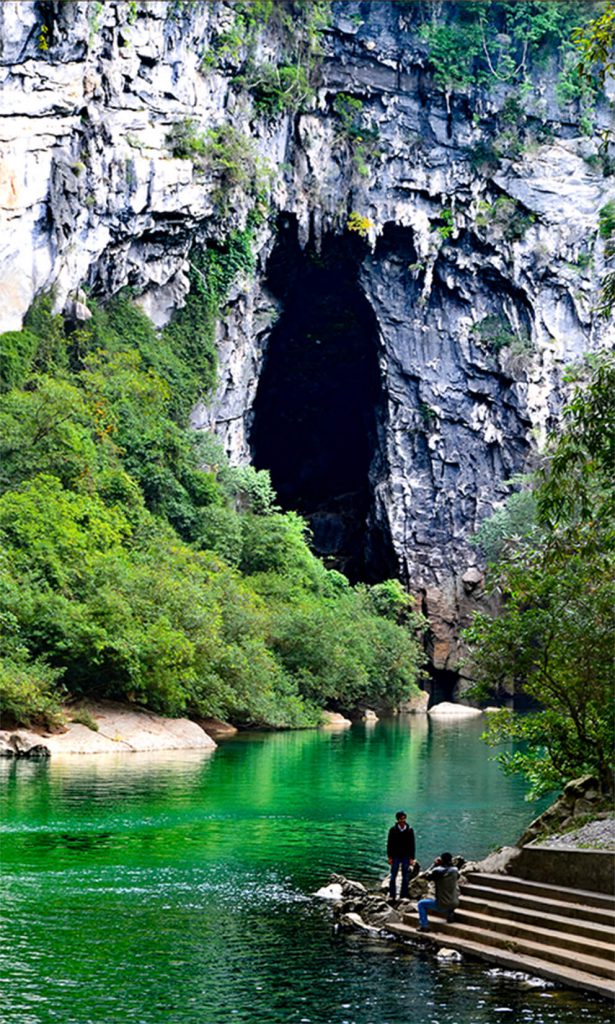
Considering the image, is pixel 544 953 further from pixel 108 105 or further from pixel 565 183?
pixel 565 183

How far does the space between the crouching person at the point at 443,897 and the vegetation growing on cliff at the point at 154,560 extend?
20744 mm

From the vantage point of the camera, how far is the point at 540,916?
13547 mm

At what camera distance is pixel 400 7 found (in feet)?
242

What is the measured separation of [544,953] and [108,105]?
50534 millimetres

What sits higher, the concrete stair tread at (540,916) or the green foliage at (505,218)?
the green foliage at (505,218)

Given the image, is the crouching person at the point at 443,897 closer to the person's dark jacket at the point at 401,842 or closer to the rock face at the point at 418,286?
the person's dark jacket at the point at 401,842

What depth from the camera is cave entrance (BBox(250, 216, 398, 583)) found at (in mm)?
73750

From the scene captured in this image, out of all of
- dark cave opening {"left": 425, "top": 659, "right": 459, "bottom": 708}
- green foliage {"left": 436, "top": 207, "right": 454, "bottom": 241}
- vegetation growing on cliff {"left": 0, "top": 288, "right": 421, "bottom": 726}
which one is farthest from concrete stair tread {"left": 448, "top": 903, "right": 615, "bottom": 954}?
green foliage {"left": 436, "top": 207, "right": 454, "bottom": 241}

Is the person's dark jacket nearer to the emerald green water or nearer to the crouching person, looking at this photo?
the crouching person

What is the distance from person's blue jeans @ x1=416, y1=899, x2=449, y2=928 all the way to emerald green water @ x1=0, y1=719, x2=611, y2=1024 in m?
0.67

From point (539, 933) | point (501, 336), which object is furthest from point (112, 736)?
point (501, 336)

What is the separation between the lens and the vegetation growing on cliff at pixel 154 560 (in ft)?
124

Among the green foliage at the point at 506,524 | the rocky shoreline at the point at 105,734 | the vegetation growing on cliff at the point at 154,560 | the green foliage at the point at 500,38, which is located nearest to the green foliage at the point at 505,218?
the green foliage at the point at 500,38

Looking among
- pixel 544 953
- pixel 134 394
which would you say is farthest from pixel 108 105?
pixel 544 953
